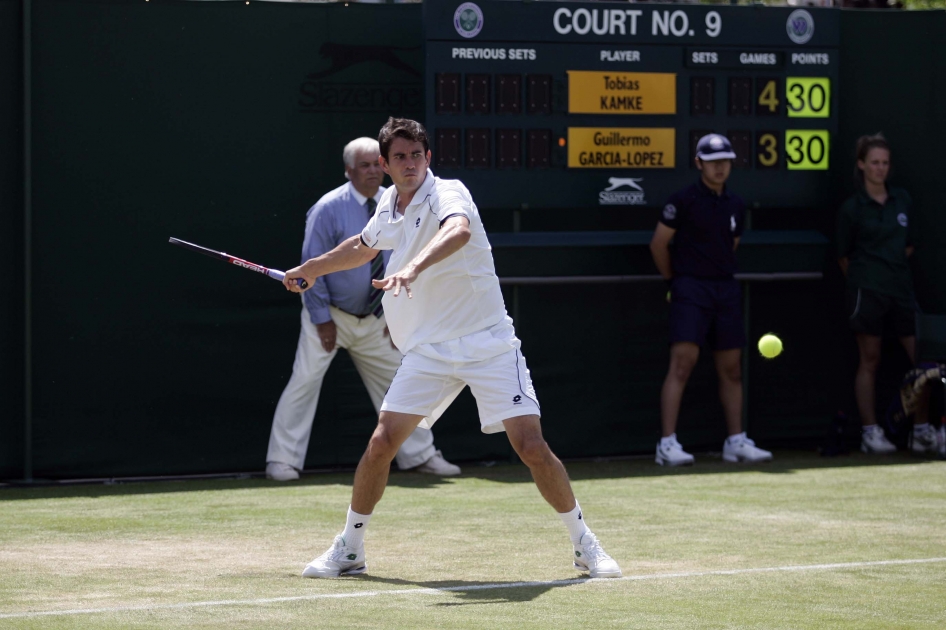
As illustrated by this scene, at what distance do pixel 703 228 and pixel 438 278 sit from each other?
167 inches

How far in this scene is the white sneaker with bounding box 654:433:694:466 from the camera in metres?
10.6

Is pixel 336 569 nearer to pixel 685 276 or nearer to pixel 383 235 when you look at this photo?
pixel 383 235

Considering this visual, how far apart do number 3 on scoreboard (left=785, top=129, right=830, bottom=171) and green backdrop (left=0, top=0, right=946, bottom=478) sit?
44.1 inches

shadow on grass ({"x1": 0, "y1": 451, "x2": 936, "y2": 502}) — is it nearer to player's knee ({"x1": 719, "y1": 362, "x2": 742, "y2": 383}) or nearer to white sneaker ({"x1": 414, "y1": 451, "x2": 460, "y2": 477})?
white sneaker ({"x1": 414, "y1": 451, "x2": 460, "y2": 477})

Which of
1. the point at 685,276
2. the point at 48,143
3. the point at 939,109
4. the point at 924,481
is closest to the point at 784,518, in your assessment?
the point at 924,481

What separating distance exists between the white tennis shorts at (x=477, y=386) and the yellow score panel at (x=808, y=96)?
5064mm

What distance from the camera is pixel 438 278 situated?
6.55 m

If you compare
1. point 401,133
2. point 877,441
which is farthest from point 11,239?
point 877,441

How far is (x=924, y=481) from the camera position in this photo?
980cm

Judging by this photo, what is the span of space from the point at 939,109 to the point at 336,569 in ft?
22.8

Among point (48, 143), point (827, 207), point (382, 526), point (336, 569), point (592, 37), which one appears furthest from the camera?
point (827, 207)

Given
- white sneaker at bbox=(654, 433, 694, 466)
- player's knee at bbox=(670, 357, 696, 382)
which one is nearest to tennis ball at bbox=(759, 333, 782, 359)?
player's knee at bbox=(670, 357, 696, 382)

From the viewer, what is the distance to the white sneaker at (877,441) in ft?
36.6

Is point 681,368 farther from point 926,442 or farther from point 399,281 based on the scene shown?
point 399,281
